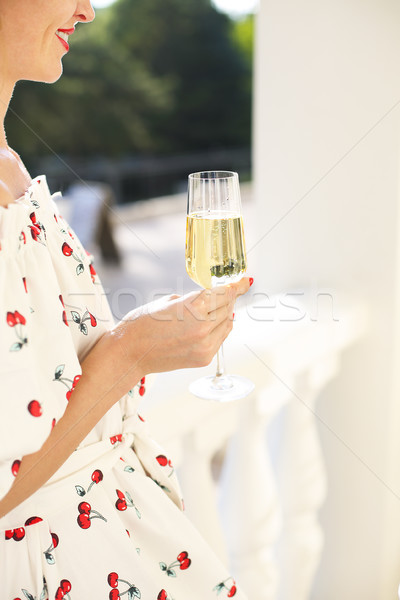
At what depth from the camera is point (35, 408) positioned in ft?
2.69

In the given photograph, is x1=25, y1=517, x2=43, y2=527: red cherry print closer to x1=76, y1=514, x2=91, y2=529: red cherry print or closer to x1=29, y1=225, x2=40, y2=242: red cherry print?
x1=76, y1=514, x2=91, y2=529: red cherry print

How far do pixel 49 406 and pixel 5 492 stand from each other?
12 centimetres

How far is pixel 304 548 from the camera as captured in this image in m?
1.78

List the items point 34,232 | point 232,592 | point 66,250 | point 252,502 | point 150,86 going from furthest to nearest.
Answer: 1. point 150,86
2. point 252,502
3. point 232,592
4. point 66,250
5. point 34,232

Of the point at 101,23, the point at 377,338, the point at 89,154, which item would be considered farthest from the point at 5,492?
the point at 101,23

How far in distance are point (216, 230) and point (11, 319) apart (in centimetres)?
46

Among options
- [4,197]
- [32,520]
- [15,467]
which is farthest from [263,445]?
[4,197]

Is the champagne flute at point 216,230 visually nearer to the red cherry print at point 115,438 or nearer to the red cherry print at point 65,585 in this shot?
the red cherry print at point 115,438

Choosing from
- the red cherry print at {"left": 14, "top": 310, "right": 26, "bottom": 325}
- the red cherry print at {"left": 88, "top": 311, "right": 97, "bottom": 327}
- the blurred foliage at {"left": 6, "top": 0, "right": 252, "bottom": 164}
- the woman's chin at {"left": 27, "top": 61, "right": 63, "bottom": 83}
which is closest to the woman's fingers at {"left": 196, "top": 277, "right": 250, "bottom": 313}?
the red cherry print at {"left": 88, "top": 311, "right": 97, "bottom": 327}

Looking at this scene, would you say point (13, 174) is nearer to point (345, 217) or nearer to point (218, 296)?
point (218, 296)

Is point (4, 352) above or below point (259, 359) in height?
above

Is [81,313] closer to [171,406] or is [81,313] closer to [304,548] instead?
[171,406]

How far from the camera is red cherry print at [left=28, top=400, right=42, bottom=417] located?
0.82 m

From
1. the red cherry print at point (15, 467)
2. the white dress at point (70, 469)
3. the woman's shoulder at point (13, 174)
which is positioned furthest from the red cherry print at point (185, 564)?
the woman's shoulder at point (13, 174)
